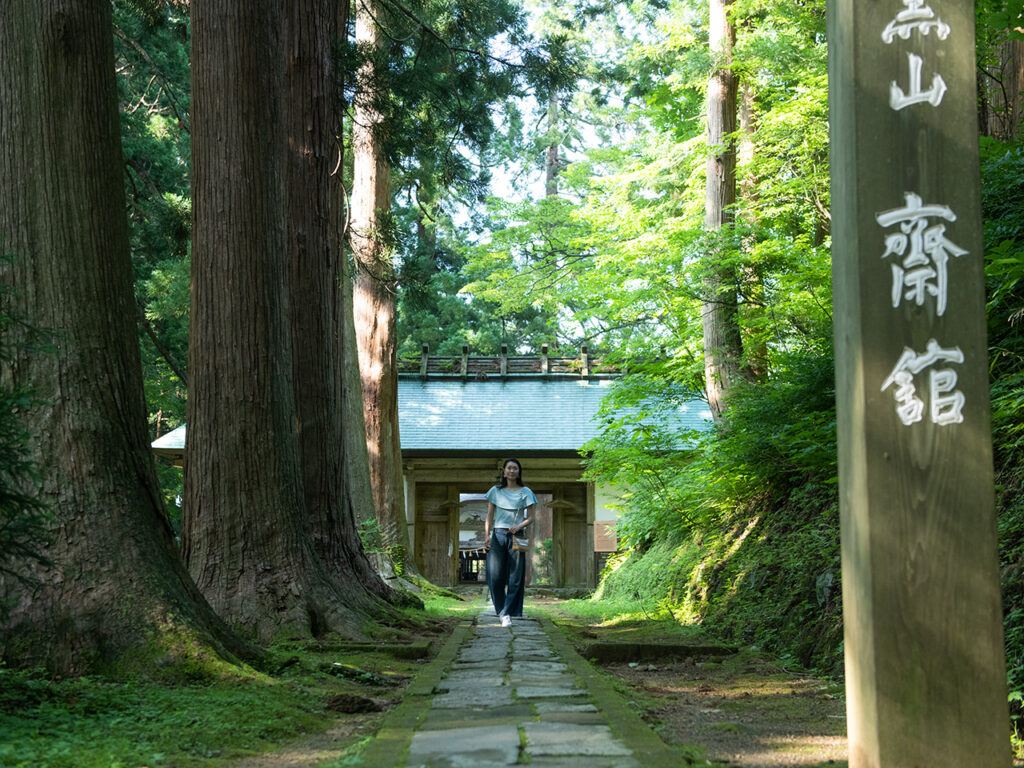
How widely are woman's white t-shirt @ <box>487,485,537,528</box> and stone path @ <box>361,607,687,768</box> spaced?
6.98 ft

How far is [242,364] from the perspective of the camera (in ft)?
19.8

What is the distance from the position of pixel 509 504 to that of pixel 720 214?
18.1ft

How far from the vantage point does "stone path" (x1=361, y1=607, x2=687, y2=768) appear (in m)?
3.12

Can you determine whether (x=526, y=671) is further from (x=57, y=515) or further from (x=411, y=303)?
(x=411, y=303)

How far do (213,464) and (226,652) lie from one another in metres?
1.67

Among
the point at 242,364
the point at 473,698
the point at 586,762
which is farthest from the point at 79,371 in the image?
the point at 586,762

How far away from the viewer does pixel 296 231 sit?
8.08 metres

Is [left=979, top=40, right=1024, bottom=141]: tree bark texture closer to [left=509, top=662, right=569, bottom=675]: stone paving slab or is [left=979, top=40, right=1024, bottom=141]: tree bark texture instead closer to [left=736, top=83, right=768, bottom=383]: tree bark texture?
[left=736, top=83, right=768, bottom=383]: tree bark texture

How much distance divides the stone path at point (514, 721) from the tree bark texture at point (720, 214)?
6030 mm

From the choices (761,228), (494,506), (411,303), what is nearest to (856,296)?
(494,506)

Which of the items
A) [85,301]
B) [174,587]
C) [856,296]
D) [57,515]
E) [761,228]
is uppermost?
[761,228]

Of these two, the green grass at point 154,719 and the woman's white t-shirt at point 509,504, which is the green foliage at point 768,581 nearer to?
the woman's white t-shirt at point 509,504

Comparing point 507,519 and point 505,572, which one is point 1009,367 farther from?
point 505,572

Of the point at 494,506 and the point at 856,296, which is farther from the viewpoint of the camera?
the point at 494,506
